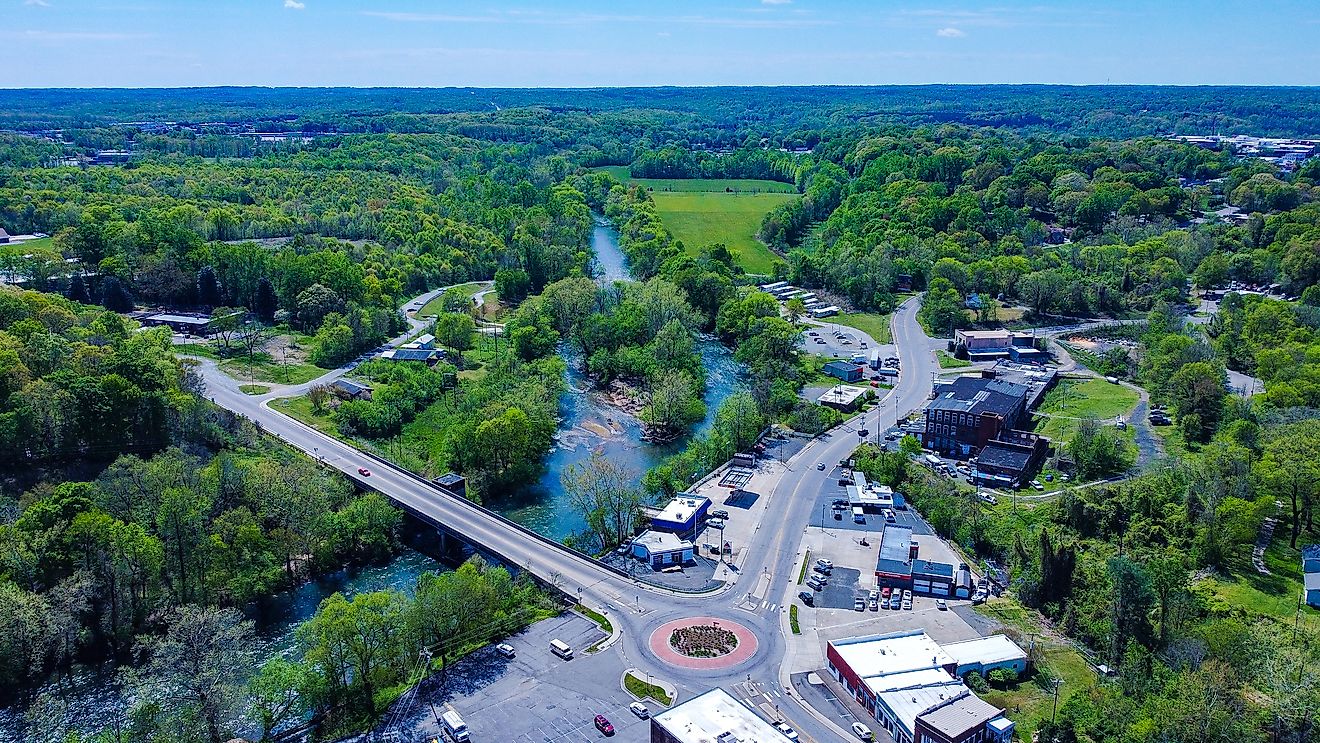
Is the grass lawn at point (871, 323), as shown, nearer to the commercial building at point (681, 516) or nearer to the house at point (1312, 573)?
the commercial building at point (681, 516)

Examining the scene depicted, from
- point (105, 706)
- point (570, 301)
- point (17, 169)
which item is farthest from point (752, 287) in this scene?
point (17, 169)

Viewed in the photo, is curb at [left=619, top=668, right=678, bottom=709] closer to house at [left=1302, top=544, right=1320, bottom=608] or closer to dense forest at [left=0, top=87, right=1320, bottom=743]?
dense forest at [left=0, top=87, right=1320, bottom=743]

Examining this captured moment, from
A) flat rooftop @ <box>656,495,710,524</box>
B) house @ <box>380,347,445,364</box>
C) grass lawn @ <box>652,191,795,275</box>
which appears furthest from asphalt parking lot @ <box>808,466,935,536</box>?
grass lawn @ <box>652,191,795,275</box>

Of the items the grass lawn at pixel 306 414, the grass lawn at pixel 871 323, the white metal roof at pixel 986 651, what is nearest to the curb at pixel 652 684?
the white metal roof at pixel 986 651

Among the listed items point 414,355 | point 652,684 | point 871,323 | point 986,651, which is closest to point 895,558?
point 986,651

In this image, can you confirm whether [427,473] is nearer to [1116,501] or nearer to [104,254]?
[1116,501]

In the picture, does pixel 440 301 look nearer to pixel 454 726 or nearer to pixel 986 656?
pixel 454 726
